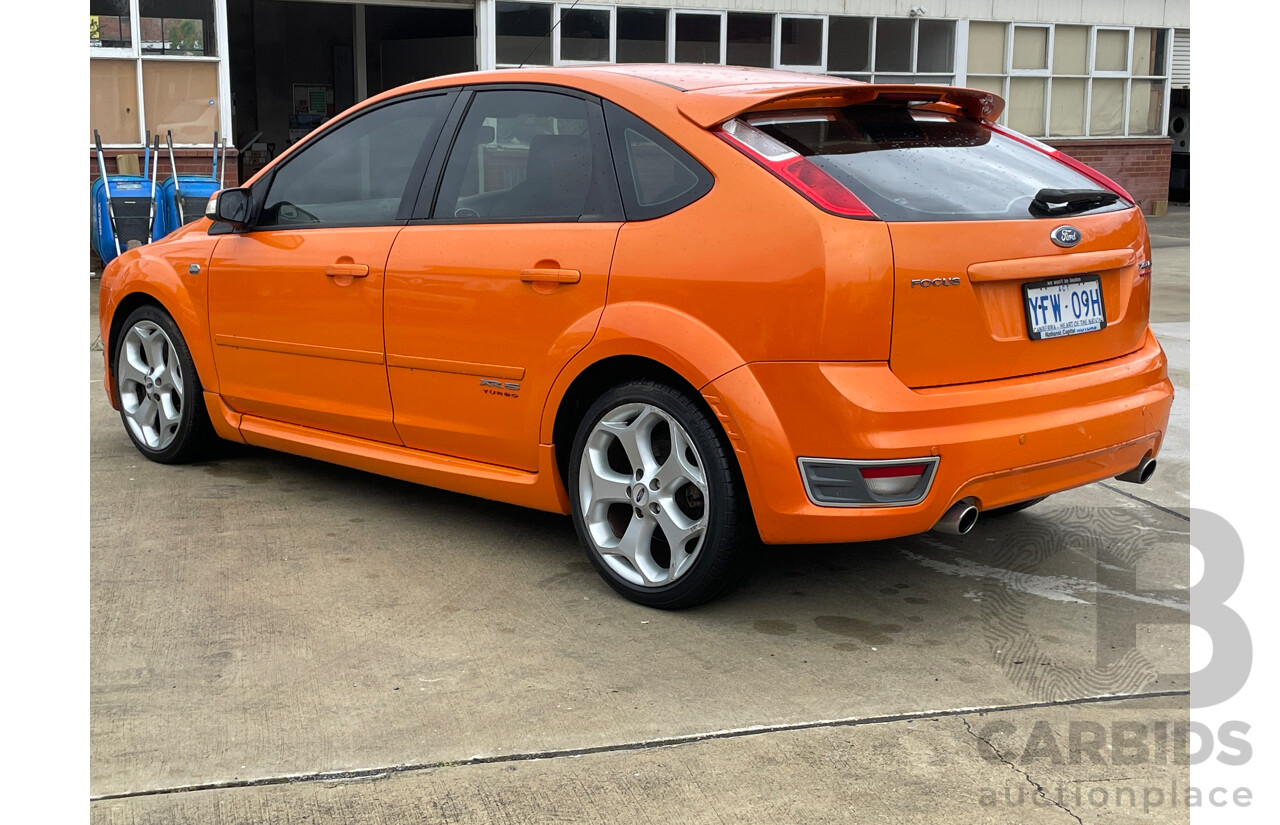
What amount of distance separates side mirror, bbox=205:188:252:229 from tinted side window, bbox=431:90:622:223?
1.08 m

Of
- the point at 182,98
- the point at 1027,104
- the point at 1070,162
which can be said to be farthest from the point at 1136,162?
the point at 1070,162

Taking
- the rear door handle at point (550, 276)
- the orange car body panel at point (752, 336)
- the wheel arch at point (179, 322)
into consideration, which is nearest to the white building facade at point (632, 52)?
the wheel arch at point (179, 322)

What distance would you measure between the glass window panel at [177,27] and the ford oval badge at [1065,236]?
38.7 feet

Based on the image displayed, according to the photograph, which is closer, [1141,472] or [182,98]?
[1141,472]

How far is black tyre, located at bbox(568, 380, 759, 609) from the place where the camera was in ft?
12.5

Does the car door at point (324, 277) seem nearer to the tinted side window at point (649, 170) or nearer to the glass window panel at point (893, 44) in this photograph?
the tinted side window at point (649, 170)

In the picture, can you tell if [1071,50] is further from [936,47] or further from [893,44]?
[893,44]

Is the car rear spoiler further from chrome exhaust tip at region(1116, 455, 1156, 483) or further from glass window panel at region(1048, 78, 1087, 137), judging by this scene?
glass window panel at region(1048, 78, 1087, 137)

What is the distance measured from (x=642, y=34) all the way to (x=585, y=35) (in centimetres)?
80

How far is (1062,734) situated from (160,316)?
13.5ft

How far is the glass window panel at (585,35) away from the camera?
52.6 feet

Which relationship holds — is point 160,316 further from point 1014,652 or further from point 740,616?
point 1014,652

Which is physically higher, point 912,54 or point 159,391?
point 912,54

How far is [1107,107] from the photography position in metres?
20.3
